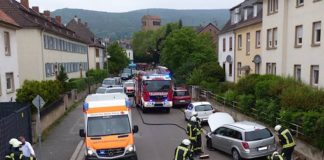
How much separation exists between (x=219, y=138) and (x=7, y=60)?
1601 centimetres

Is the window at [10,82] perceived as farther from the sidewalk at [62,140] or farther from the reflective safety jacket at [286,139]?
the reflective safety jacket at [286,139]

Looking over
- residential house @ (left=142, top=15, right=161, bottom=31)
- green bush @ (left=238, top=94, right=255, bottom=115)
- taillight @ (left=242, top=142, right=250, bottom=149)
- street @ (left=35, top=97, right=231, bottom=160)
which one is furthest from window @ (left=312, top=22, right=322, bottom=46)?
residential house @ (left=142, top=15, right=161, bottom=31)

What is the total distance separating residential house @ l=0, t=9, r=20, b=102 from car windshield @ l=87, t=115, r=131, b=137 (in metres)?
11.9

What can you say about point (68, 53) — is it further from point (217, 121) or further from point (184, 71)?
point (217, 121)

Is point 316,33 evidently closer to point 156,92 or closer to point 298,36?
point 298,36

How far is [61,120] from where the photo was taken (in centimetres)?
2523

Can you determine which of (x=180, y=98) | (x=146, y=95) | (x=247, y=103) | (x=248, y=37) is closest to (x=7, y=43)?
(x=146, y=95)

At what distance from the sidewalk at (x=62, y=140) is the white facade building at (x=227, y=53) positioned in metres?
19.2

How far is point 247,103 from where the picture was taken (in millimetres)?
21656

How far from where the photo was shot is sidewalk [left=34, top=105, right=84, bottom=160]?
53.6 ft

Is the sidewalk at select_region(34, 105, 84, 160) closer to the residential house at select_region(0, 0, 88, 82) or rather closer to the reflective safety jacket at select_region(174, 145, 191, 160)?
the reflective safety jacket at select_region(174, 145, 191, 160)

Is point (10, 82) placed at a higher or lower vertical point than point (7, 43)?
lower

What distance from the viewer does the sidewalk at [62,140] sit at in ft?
53.6

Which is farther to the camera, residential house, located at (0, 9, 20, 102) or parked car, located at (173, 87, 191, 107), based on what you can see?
parked car, located at (173, 87, 191, 107)
